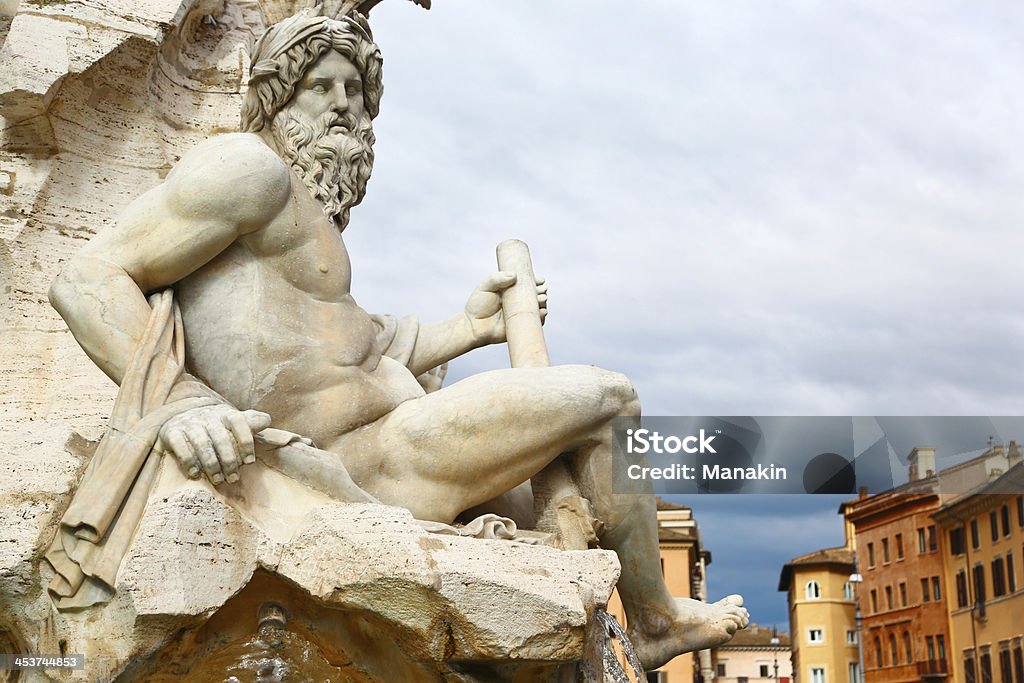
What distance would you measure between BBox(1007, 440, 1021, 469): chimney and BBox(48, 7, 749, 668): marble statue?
15.5 meters

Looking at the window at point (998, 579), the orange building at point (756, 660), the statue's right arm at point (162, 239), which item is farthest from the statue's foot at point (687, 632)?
the orange building at point (756, 660)

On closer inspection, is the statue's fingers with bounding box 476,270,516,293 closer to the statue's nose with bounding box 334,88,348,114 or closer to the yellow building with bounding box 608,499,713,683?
the statue's nose with bounding box 334,88,348,114

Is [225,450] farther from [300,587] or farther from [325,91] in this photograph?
[325,91]

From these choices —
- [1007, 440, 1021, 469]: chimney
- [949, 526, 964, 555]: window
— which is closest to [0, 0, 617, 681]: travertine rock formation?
[1007, 440, 1021, 469]: chimney

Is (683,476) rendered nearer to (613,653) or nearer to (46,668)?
(613,653)

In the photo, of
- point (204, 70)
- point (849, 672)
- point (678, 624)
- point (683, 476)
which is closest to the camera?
point (678, 624)

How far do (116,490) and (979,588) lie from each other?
4094cm

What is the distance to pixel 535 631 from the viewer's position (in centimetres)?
384

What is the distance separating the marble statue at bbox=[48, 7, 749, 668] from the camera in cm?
416

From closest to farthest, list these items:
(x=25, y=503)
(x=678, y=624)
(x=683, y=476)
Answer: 1. (x=25, y=503)
2. (x=678, y=624)
3. (x=683, y=476)

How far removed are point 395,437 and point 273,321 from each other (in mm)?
565

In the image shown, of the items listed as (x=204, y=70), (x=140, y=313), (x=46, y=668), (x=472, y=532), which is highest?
(x=204, y=70)

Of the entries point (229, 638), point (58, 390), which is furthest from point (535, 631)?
point (58, 390)

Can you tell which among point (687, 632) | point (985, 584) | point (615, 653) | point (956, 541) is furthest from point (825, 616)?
point (615, 653)
